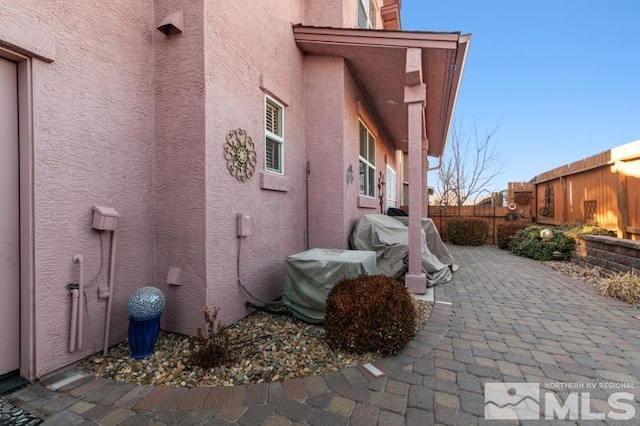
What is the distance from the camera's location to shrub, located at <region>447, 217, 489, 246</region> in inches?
431

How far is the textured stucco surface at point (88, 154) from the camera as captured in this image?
2.35 metres

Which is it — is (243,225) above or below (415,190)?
below

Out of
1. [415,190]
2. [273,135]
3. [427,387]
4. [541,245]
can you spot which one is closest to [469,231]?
[541,245]

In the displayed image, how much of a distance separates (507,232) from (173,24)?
10.4 meters

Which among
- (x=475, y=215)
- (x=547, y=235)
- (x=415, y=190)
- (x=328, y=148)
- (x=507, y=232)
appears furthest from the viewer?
(x=475, y=215)

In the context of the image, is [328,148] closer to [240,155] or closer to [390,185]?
[240,155]

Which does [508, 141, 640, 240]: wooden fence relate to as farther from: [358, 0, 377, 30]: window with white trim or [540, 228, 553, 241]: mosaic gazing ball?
[358, 0, 377, 30]: window with white trim

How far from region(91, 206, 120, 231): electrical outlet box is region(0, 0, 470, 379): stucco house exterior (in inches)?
1.6

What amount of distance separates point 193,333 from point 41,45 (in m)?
2.78

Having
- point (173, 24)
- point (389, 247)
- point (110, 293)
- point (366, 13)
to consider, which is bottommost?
point (110, 293)

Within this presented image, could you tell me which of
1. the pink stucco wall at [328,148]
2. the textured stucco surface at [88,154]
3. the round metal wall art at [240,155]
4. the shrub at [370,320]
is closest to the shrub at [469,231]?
the pink stucco wall at [328,148]

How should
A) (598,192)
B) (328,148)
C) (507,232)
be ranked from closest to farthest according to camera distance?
(328,148)
(598,192)
(507,232)

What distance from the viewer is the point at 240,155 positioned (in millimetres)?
3578

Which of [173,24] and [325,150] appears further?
[325,150]
